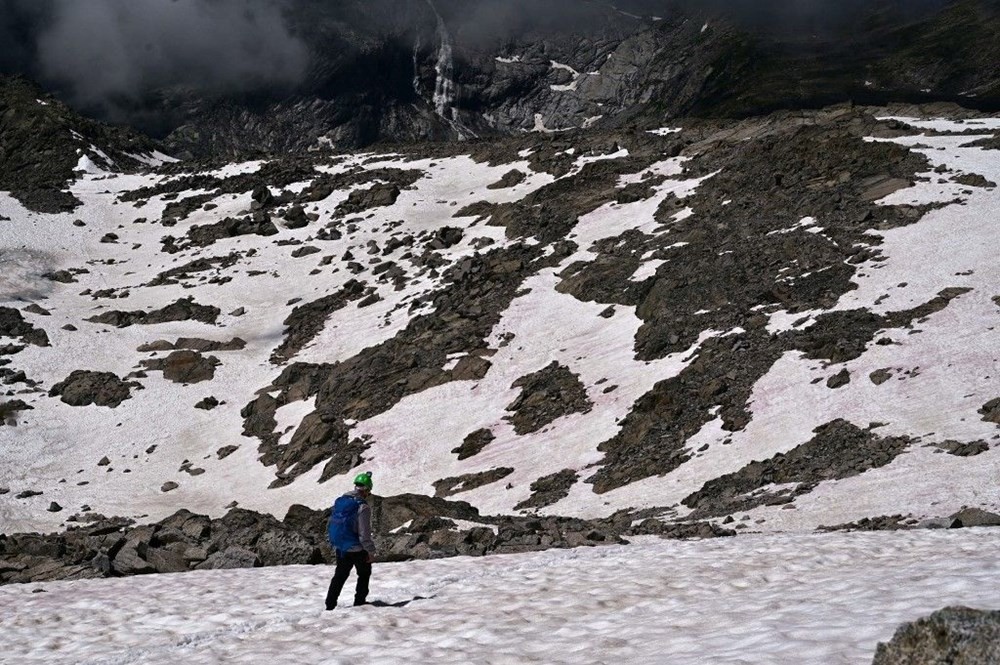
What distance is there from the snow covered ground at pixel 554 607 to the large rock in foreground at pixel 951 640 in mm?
1781

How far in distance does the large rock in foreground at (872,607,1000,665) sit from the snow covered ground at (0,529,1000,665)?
5.84 feet

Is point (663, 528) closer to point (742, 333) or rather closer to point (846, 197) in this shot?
point (742, 333)

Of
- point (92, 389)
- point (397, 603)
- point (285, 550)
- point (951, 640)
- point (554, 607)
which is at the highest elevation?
point (92, 389)

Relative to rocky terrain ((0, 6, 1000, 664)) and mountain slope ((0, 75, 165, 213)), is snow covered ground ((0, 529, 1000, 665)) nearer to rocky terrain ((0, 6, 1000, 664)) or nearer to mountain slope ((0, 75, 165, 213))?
rocky terrain ((0, 6, 1000, 664))

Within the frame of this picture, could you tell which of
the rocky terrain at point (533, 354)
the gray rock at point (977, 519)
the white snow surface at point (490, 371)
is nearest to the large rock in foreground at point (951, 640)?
the rocky terrain at point (533, 354)

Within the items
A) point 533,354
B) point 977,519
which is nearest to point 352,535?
point 977,519

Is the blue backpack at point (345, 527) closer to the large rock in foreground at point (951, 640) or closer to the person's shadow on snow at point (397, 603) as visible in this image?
the person's shadow on snow at point (397, 603)

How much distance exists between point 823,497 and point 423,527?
38.5ft

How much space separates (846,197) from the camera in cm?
5691

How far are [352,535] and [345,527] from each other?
0.60 feet

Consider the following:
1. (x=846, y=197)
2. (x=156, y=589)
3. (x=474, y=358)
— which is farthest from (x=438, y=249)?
(x=156, y=589)

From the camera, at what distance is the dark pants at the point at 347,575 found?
15102mm

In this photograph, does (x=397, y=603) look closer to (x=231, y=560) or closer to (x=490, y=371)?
(x=231, y=560)

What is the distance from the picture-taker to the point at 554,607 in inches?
542
